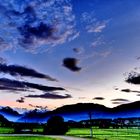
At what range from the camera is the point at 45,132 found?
97312 mm

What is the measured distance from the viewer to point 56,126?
94.6 m

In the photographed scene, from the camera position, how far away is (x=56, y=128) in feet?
305

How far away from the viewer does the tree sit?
89.8 metres

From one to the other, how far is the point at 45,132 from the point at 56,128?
5883 mm

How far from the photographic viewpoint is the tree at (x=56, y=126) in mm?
89750
